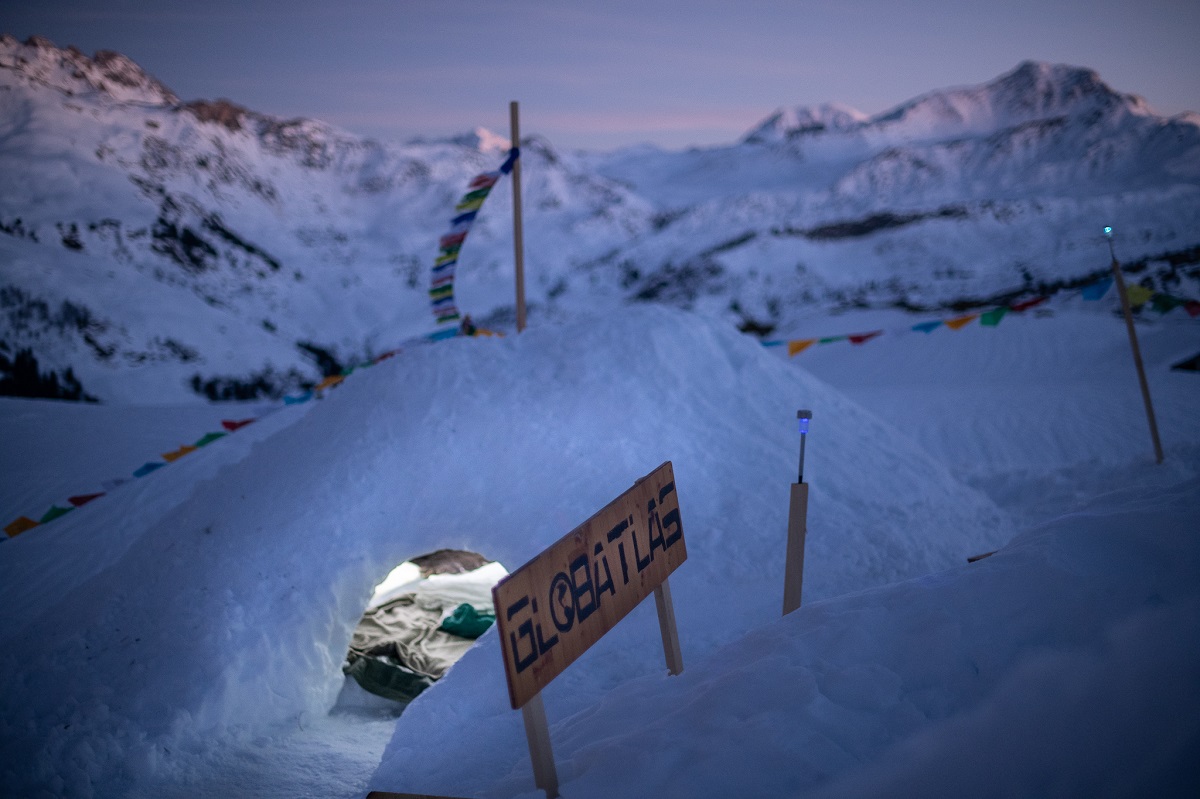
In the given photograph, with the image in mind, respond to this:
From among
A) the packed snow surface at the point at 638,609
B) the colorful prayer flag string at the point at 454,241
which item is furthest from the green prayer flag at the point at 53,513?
the colorful prayer flag string at the point at 454,241

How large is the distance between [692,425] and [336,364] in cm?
2985

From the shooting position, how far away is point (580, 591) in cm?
352

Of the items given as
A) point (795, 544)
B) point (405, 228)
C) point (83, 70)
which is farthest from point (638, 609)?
point (83, 70)

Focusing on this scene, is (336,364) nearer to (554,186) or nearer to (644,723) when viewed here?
(644,723)

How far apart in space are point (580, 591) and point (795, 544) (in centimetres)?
203

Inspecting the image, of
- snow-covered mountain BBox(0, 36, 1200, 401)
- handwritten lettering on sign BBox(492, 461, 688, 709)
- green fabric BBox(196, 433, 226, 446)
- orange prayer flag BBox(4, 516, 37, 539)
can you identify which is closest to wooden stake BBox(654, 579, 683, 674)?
handwritten lettering on sign BBox(492, 461, 688, 709)

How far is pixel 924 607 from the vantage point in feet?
11.2

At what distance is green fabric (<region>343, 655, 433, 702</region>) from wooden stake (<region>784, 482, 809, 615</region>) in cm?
315

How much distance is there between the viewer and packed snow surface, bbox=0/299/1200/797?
2.80 metres

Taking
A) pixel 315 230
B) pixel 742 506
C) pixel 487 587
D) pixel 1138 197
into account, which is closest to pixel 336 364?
pixel 315 230

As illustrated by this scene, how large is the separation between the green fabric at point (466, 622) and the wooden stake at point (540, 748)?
392 cm

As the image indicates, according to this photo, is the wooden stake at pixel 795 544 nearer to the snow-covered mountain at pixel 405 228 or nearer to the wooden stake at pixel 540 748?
the wooden stake at pixel 540 748

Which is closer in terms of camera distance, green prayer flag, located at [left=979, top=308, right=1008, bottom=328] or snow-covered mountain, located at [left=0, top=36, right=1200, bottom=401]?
green prayer flag, located at [left=979, top=308, right=1008, bottom=328]

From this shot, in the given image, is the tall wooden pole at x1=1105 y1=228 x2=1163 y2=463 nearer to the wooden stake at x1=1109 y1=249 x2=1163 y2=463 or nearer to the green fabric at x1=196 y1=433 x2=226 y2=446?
the wooden stake at x1=1109 y1=249 x2=1163 y2=463
